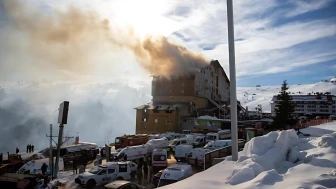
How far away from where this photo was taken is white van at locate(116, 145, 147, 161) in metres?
22.4

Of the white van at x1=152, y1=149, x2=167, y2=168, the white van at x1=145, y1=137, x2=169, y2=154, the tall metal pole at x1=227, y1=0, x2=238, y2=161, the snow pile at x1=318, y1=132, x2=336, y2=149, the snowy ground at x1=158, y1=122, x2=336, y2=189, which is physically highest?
the tall metal pole at x1=227, y1=0, x2=238, y2=161

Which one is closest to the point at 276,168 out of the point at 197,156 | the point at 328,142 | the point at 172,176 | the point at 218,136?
the point at 328,142

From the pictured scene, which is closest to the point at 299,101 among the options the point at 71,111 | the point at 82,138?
the point at 82,138

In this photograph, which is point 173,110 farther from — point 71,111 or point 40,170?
point 71,111

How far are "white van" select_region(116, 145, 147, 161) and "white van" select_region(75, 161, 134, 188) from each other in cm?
413

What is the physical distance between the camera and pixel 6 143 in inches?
2675

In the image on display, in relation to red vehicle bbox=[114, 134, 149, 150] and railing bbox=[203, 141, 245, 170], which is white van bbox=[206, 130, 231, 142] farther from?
railing bbox=[203, 141, 245, 170]

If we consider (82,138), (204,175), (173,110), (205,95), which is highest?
(205,95)

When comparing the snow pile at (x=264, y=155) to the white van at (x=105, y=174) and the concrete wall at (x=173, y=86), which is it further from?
the concrete wall at (x=173, y=86)

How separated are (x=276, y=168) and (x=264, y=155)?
0.59 meters

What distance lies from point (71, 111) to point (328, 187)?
10420 cm

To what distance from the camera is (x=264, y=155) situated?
970 cm

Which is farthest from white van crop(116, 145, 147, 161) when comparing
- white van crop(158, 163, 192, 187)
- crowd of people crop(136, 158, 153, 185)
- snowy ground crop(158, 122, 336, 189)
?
snowy ground crop(158, 122, 336, 189)

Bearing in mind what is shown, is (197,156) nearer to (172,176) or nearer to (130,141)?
(172,176)
